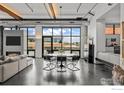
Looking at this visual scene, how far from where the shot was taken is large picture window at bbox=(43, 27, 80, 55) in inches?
810

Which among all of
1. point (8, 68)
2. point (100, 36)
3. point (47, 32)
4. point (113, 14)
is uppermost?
point (113, 14)

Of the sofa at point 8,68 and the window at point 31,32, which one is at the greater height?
Result: the window at point 31,32

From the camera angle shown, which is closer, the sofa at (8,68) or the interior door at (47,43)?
the sofa at (8,68)

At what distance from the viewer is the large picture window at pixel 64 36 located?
2056cm

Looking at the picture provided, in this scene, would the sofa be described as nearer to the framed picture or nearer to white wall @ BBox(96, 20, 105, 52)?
white wall @ BBox(96, 20, 105, 52)

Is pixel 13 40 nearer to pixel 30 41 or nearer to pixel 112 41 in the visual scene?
pixel 30 41

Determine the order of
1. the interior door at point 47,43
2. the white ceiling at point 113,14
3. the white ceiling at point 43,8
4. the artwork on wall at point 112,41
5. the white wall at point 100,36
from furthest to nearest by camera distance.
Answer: the interior door at point 47,43 < the artwork on wall at point 112,41 < the white wall at point 100,36 < the white ceiling at point 43,8 < the white ceiling at point 113,14

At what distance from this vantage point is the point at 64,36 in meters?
20.7

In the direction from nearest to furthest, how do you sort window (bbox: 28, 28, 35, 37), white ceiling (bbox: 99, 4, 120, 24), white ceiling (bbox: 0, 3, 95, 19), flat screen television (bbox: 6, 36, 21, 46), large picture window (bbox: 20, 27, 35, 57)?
white ceiling (bbox: 99, 4, 120, 24), white ceiling (bbox: 0, 3, 95, 19), flat screen television (bbox: 6, 36, 21, 46), large picture window (bbox: 20, 27, 35, 57), window (bbox: 28, 28, 35, 37)

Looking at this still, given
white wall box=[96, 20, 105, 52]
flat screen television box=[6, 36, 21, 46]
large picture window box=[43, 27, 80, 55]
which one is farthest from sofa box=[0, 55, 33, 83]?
large picture window box=[43, 27, 80, 55]

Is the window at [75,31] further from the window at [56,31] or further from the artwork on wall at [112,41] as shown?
the artwork on wall at [112,41]

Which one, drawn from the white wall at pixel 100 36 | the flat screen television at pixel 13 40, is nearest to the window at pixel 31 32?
the flat screen television at pixel 13 40

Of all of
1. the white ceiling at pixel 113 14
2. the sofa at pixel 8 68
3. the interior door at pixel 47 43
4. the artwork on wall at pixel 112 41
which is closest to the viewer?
the sofa at pixel 8 68

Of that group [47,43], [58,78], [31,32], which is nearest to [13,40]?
[31,32]
